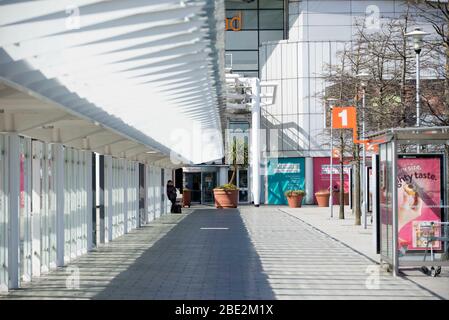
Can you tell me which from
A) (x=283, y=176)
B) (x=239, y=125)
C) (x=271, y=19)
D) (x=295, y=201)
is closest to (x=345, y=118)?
(x=295, y=201)

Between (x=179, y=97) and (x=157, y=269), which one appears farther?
(x=179, y=97)

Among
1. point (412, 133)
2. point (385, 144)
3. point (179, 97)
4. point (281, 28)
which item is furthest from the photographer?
point (281, 28)

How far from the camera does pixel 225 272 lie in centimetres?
1584

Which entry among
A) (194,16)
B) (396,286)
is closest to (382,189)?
(396,286)

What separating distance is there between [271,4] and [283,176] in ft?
43.9

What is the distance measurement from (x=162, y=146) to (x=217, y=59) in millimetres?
18905

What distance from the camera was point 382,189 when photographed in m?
16.0

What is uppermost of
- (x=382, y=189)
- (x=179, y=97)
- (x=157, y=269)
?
(x=179, y=97)

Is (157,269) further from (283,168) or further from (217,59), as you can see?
(283,168)

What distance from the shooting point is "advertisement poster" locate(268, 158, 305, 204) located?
59.7 metres

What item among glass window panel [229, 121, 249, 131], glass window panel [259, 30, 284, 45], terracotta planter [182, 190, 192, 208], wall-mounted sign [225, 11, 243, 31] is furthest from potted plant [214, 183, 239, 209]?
wall-mounted sign [225, 11, 243, 31]

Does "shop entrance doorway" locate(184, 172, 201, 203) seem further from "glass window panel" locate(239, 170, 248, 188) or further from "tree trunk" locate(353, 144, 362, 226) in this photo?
"tree trunk" locate(353, 144, 362, 226)

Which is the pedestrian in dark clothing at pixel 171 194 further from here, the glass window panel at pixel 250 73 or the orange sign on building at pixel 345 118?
the glass window panel at pixel 250 73

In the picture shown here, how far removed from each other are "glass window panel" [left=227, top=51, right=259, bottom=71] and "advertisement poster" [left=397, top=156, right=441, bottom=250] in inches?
1983
